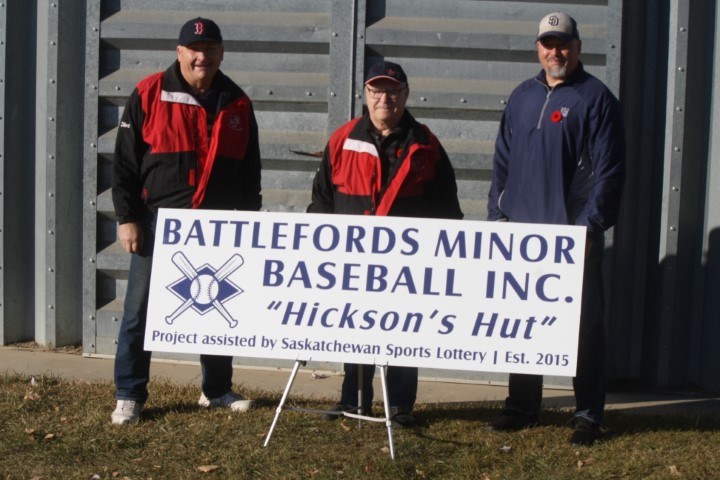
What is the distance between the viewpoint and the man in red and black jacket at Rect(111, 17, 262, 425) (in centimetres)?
Answer: 510

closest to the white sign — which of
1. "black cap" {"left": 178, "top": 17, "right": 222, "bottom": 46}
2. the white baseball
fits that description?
the white baseball

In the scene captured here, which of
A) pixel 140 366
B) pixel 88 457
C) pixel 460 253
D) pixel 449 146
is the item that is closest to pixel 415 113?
pixel 449 146

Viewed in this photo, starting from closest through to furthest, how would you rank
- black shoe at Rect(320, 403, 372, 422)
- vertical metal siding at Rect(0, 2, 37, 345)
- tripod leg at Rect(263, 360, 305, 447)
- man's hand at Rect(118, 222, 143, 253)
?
tripod leg at Rect(263, 360, 305, 447) < man's hand at Rect(118, 222, 143, 253) < black shoe at Rect(320, 403, 372, 422) < vertical metal siding at Rect(0, 2, 37, 345)

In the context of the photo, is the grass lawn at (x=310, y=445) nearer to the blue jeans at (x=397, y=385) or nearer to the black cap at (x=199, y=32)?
the blue jeans at (x=397, y=385)

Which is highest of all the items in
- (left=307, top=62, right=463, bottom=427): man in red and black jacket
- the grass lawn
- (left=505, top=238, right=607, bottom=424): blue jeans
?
(left=307, top=62, right=463, bottom=427): man in red and black jacket

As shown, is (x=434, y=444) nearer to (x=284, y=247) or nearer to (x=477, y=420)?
(x=477, y=420)

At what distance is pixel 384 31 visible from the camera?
6.30 m

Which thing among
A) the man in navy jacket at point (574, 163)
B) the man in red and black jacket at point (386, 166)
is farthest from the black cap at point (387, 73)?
the man in navy jacket at point (574, 163)

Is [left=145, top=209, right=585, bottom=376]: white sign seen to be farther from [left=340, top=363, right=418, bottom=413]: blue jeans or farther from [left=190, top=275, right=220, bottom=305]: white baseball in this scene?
[left=340, top=363, right=418, bottom=413]: blue jeans

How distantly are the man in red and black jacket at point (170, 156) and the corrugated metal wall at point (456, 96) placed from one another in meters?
1.21

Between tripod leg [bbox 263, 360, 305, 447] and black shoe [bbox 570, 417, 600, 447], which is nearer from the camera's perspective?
tripod leg [bbox 263, 360, 305, 447]

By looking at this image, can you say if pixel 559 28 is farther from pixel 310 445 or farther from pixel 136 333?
pixel 136 333

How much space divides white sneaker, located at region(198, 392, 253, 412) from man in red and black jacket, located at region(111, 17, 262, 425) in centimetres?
39

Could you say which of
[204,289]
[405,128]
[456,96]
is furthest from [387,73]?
[456,96]
